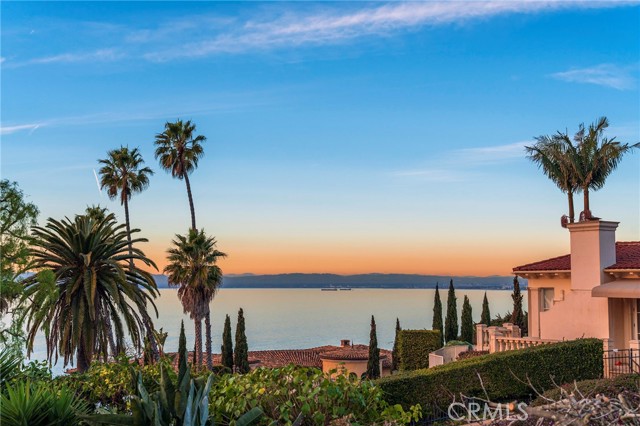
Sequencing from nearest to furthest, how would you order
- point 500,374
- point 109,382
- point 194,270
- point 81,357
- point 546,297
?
point 109,382
point 500,374
point 81,357
point 546,297
point 194,270

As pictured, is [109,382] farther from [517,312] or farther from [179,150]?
[179,150]

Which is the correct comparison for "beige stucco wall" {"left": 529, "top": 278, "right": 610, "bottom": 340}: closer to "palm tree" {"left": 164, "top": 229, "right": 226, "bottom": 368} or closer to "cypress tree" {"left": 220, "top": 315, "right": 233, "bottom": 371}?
"palm tree" {"left": 164, "top": 229, "right": 226, "bottom": 368}

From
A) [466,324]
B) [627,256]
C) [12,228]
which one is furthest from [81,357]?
[466,324]

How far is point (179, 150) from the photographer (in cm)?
4566

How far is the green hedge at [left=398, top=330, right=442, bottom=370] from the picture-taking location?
2934cm

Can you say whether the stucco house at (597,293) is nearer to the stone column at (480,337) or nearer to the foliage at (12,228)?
the stone column at (480,337)

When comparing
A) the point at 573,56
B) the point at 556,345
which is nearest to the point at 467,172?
the point at 573,56

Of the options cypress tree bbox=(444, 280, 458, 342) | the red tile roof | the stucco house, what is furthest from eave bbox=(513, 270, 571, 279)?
cypress tree bbox=(444, 280, 458, 342)

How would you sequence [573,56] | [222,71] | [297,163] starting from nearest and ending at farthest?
1. [573,56]
2. [222,71]
3. [297,163]

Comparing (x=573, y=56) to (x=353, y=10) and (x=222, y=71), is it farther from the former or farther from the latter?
(x=222, y=71)

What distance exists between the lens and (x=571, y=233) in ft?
68.0

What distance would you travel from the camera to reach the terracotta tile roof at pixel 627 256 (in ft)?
64.4

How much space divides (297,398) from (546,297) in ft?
53.5

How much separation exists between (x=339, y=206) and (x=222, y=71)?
2194 centimetres
